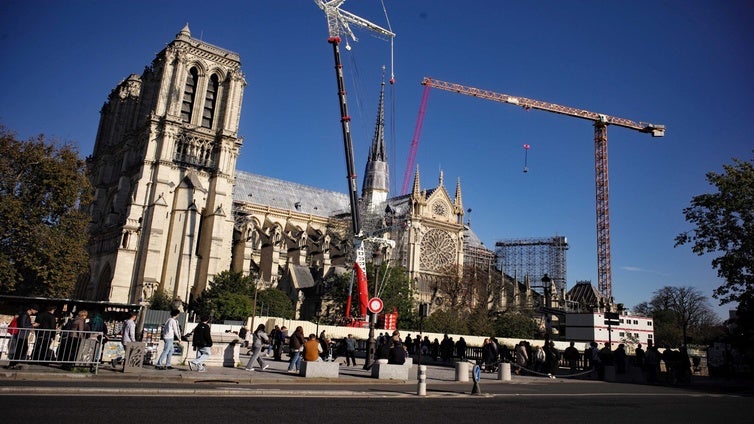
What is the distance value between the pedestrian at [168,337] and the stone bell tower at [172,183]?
108 feet

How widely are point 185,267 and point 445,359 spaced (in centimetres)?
2787

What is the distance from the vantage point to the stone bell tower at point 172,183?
47.2 meters

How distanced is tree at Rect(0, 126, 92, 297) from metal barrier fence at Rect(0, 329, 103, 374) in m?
17.6

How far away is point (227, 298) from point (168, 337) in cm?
2933

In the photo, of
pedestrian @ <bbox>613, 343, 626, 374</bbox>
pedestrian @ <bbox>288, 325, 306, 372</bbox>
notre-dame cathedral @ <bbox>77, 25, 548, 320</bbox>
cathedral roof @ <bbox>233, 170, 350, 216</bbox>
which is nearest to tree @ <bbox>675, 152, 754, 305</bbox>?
pedestrian @ <bbox>613, 343, 626, 374</bbox>

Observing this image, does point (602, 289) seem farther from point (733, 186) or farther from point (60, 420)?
point (60, 420)

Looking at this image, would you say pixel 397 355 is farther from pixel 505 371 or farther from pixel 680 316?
pixel 680 316

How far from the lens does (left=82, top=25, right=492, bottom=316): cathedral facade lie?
47719 millimetres

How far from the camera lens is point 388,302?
53375 mm

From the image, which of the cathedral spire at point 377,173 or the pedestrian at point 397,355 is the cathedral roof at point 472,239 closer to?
the cathedral spire at point 377,173

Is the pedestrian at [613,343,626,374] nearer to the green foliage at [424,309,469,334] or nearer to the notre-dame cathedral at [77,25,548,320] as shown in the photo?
the green foliage at [424,309,469,334]

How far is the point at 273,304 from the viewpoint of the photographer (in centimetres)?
4919

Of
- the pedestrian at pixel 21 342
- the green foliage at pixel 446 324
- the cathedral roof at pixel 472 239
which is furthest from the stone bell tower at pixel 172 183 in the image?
the cathedral roof at pixel 472 239

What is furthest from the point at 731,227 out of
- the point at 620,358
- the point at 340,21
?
the point at 340,21
